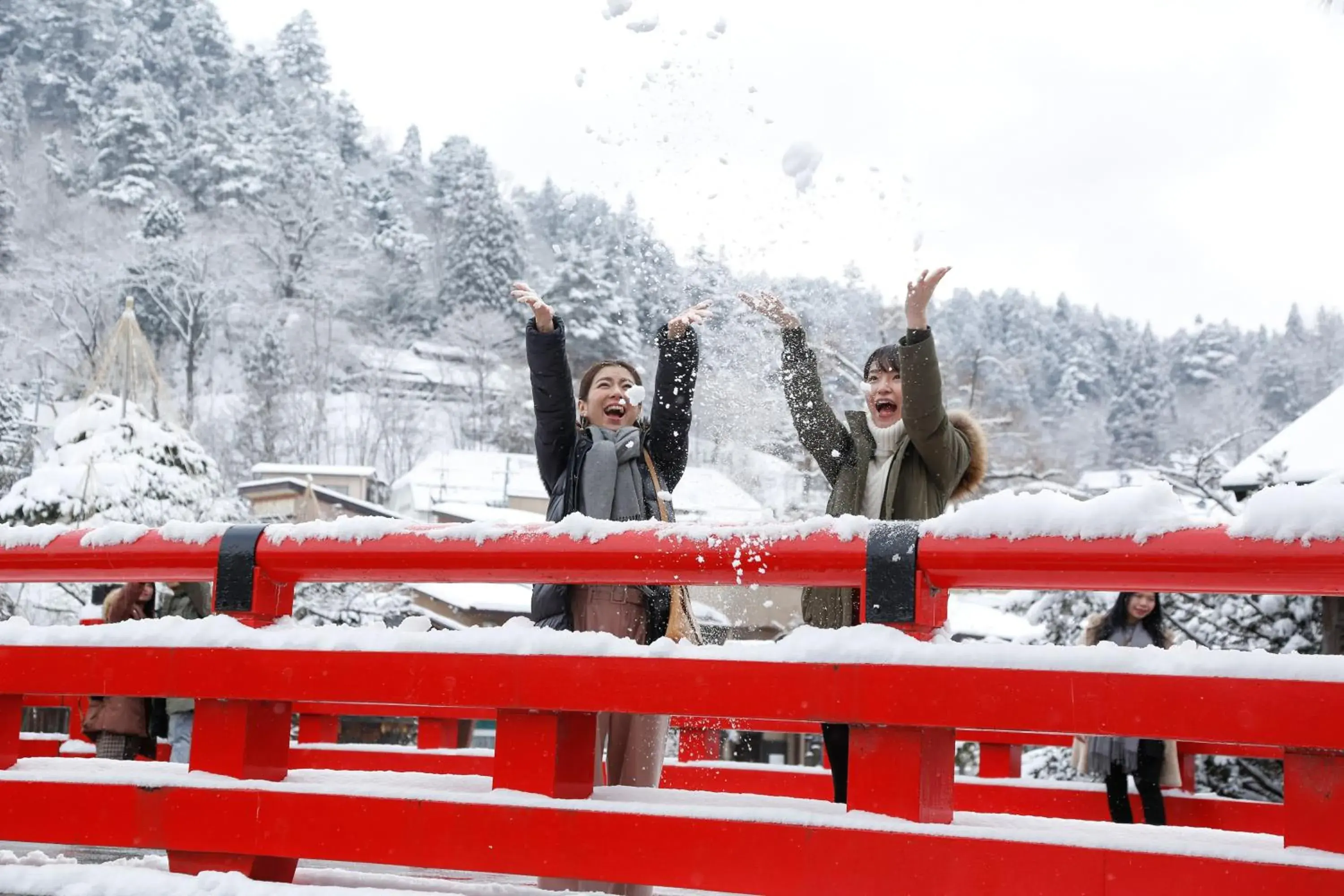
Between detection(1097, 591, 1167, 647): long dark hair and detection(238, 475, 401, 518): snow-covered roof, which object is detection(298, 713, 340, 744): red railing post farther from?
detection(238, 475, 401, 518): snow-covered roof

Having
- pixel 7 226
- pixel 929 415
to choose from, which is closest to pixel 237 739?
pixel 929 415

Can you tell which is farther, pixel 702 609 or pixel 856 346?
pixel 856 346

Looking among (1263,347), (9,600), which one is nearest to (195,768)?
(9,600)

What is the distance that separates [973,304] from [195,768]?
8365 cm

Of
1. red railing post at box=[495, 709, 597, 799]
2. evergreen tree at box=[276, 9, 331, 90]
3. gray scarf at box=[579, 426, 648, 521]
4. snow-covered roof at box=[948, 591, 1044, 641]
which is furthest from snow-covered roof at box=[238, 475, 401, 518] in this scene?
evergreen tree at box=[276, 9, 331, 90]

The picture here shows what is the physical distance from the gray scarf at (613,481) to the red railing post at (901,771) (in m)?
1.52

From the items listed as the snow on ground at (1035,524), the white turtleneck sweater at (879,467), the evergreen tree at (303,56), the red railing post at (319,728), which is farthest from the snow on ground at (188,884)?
the evergreen tree at (303,56)

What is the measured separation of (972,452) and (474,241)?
7639cm

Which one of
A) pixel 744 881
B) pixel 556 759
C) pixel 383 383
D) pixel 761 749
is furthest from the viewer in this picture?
pixel 383 383

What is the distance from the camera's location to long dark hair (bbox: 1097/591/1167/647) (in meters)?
7.04

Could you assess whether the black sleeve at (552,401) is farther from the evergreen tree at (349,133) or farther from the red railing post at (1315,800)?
the evergreen tree at (349,133)

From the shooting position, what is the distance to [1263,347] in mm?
87312

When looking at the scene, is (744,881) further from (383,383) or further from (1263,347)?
(1263,347)

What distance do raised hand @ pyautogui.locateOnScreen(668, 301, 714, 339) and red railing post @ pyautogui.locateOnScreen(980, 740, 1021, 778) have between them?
3.01m
